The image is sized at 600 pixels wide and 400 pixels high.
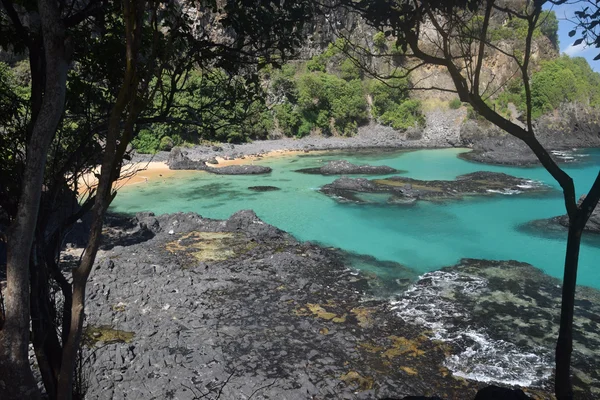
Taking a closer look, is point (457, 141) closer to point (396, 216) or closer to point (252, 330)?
point (396, 216)

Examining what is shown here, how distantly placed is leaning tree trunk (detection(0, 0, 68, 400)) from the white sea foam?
18.3ft

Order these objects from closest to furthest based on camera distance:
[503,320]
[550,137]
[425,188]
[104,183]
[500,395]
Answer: [104,183] → [500,395] → [503,320] → [425,188] → [550,137]

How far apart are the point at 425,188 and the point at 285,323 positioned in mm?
13524

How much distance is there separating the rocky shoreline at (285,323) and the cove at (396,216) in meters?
1.41

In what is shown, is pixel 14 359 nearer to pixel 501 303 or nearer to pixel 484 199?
pixel 501 303

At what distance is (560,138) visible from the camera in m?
37.3

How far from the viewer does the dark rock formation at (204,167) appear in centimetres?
2361

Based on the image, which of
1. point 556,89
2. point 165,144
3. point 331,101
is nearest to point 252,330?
point 165,144

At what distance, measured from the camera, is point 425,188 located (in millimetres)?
19641

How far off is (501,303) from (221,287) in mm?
5257

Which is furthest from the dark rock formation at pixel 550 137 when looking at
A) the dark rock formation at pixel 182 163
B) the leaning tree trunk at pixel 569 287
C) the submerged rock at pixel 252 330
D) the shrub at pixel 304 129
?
the leaning tree trunk at pixel 569 287

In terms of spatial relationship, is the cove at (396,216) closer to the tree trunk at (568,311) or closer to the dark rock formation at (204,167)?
the dark rock formation at (204,167)

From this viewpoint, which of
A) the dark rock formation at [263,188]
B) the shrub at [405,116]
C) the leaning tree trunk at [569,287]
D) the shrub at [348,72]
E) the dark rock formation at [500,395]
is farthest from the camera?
the shrub at [348,72]

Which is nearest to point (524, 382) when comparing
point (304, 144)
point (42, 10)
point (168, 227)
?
point (42, 10)
